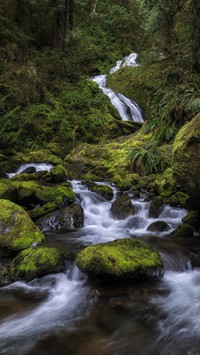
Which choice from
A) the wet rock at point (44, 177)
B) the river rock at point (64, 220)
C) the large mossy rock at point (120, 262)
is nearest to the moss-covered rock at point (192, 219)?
the large mossy rock at point (120, 262)

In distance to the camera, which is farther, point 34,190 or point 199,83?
point 199,83

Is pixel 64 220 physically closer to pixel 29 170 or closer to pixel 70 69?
pixel 29 170

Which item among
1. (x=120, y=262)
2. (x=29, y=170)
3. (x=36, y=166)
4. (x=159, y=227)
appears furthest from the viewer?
(x=36, y=166)

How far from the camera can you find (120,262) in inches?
194

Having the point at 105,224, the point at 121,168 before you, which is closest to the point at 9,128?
the point at 121,168

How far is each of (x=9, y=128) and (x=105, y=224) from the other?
7.00 metres

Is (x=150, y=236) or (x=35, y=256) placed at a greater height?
(x=35, y=256)

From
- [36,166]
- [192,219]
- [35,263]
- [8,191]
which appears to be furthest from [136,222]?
[36,166]

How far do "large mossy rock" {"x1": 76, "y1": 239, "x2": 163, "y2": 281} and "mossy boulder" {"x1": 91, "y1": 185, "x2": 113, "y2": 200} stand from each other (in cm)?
394

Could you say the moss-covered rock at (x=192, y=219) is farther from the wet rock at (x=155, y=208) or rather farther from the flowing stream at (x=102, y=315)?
the flowing stream at (x=102, y=315)

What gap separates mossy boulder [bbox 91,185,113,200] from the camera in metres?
9.37

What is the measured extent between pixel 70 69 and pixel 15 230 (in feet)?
44.1

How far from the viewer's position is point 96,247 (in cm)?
527

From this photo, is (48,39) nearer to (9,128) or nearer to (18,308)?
(9,128)
